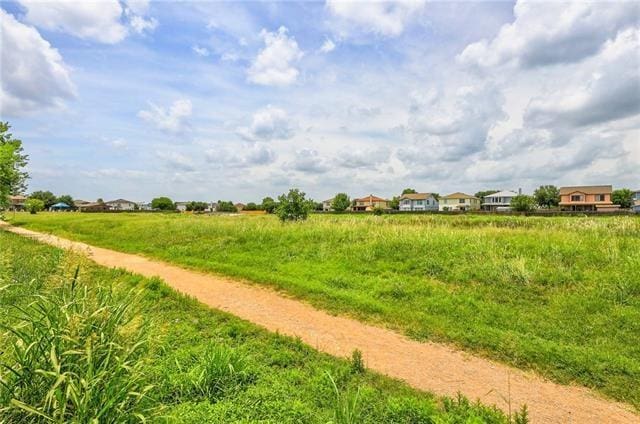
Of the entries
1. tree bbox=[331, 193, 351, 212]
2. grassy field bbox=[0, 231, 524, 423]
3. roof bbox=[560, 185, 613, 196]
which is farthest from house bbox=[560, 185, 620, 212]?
grassy field bbox=[0, 231, 524, 423]

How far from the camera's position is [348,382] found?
14.4 ft

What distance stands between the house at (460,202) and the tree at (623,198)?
29795 millimetres

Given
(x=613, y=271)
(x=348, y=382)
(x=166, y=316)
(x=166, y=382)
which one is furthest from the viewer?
(x=613, y=271)

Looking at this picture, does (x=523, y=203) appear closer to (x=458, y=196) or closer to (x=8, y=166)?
(x=458, y=196)

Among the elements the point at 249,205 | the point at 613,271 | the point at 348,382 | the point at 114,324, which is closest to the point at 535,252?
the point at 613,271

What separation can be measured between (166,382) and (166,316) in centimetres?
310

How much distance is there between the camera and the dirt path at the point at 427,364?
4.15m

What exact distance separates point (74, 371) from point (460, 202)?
340 ft

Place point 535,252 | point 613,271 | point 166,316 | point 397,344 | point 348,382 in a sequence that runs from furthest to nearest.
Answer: point 535,252 < point 613,271 < point 166,316 < point 397,344 < point 348,382

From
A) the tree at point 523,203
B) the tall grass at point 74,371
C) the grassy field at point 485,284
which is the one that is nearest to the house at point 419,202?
the tree at point 523,203

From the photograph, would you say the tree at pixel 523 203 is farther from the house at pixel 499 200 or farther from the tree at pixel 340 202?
the tree at pixel 340 202

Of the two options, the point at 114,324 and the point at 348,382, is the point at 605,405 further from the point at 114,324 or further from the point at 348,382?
the point at 114,324

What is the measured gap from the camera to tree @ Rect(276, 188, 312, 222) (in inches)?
854

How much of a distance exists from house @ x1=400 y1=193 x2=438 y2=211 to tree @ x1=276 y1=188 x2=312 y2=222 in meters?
80.9
